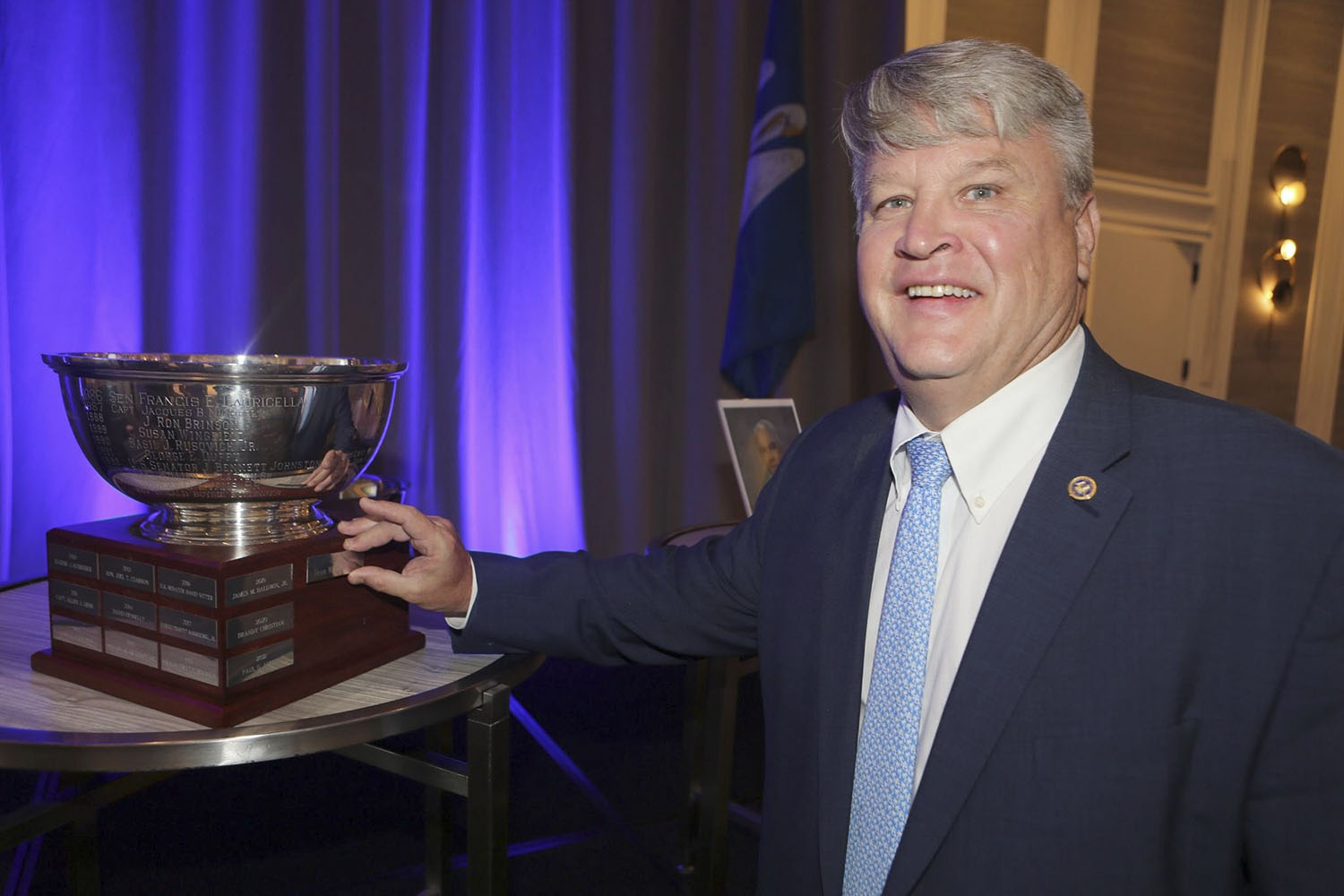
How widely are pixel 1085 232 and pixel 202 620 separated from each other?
1.05 meters

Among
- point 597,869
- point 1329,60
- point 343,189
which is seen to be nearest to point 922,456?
point 597,869

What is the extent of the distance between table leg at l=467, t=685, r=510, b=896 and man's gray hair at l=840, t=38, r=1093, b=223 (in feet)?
2.60

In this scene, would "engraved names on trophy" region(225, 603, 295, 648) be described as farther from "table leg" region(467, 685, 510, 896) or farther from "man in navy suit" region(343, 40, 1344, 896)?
"table leg" region(467, 685, 510, 896)

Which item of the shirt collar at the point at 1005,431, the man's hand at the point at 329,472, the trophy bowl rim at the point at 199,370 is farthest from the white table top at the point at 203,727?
the shirt collar at the point at 1005,431

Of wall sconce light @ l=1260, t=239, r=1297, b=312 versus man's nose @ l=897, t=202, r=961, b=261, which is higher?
wall sconce light @ l=1260, t=239, r=1297, b=312

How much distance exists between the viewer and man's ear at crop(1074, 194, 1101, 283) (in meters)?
1.06

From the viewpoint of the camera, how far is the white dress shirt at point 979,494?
3.15ft

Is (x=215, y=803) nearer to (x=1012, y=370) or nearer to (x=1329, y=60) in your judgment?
(x=1012, y=370)

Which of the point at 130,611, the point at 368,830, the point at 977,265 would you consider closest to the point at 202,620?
the point at 130,611

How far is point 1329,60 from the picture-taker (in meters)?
4.89

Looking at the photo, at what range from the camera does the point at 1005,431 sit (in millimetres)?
1001

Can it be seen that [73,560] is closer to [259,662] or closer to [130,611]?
[130,611]

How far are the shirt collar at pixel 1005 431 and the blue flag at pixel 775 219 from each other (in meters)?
1.99

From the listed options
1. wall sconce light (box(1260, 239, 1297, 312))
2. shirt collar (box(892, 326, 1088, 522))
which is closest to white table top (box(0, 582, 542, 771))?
shirt collar (box(892, 326, 1088, 522))
